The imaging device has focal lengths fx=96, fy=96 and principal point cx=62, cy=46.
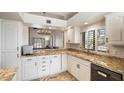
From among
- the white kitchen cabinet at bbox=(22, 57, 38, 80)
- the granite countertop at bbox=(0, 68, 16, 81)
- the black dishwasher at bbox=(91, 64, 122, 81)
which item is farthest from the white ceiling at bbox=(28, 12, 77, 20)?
the granite countertop at bbox=(0, 68, 16, 81)

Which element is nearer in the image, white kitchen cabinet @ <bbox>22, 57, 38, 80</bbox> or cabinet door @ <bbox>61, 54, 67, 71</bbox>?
white kitchen cabinet @ <bbox>22, 57, 38, 80</bbox>

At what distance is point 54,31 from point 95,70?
2.54m

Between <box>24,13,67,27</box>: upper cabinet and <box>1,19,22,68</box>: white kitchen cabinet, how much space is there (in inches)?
25.2

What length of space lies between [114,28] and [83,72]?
4.37 ft

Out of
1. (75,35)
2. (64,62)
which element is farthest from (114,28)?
(64,62)

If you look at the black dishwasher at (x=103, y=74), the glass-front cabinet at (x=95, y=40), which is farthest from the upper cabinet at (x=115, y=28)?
the glass-front cabinet at (x=95, y=40)

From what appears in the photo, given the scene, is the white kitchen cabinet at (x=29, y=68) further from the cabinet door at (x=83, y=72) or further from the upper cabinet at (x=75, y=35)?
the upper cabinet at (x=75, y=35)

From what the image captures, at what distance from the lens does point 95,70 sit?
2.02 metres

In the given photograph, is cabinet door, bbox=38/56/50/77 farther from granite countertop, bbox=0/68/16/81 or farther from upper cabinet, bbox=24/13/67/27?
granite countertop, bbox=0/68/16/81

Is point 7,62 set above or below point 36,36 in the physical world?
below

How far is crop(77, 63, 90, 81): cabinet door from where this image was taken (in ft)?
7.79
